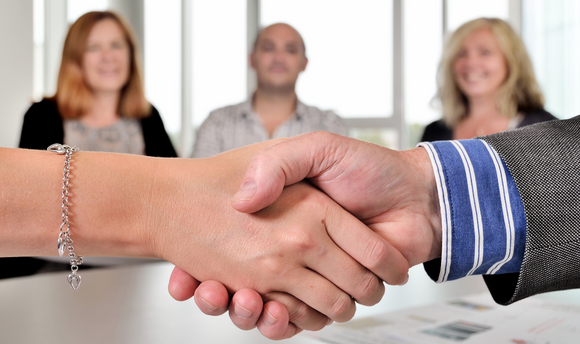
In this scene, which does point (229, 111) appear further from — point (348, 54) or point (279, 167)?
point (348, 54)

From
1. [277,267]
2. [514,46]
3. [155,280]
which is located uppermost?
[514,46]

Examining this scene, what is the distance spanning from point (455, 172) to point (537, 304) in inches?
13.1

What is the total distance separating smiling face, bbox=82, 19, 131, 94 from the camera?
7.60 ft

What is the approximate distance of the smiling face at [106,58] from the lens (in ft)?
7.60

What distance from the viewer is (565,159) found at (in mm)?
614

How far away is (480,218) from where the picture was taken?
62 centimetres

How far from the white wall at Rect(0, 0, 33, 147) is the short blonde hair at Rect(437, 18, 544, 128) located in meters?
2.70

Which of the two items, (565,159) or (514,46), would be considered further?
(514,46)

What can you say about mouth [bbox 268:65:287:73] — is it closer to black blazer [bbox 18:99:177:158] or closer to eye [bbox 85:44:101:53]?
black blazer [bbox 18:99:177:158]

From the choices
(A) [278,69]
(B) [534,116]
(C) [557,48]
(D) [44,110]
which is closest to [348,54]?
(C) [557,48]

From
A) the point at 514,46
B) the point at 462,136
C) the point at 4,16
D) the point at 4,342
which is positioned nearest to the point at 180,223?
the point at 4,342

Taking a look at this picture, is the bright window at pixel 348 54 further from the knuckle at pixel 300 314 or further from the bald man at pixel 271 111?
the knuckle at pixel 300 314

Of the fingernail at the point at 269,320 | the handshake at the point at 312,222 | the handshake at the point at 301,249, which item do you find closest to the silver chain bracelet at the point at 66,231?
the handshake at the point at 312,222

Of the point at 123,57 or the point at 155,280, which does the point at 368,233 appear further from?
the point at 123,57
